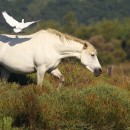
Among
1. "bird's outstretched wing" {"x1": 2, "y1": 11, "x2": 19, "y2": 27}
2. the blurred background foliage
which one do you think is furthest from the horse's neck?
the blurred background foliage

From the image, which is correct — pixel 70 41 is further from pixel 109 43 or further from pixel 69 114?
pixel 109 43

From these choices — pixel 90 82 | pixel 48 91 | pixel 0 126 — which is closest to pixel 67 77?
pixel 90 82

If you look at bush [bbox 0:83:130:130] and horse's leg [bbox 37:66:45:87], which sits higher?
horse's leg [bbox 37:66:45:87]

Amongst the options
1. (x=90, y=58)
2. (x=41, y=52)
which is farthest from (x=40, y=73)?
(x=90, y=58)

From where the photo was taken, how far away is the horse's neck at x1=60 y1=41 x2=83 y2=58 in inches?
478

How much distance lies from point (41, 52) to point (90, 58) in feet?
3.90

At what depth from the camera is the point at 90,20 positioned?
153 m

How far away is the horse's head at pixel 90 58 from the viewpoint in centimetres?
1234

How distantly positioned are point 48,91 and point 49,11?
142001 millimetres

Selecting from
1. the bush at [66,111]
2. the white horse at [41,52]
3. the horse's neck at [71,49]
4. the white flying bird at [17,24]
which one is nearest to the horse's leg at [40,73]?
the white horse at [41,52]

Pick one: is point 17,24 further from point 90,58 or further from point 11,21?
point 90,58

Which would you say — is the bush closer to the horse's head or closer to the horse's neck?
the horse's neck

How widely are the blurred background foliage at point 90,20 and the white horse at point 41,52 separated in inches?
34.8

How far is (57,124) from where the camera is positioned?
9281mm
